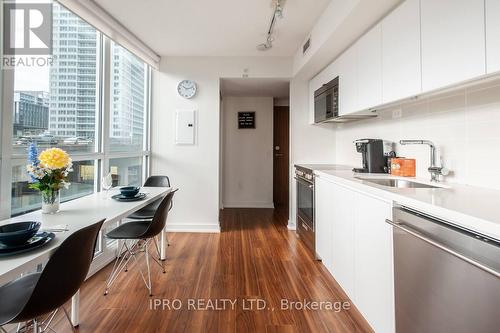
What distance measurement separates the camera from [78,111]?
87.4 inches

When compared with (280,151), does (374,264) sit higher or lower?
lower

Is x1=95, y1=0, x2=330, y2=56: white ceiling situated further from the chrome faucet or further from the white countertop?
the white countertop

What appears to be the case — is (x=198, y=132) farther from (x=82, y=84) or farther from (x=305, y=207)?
(x=305, y=207)

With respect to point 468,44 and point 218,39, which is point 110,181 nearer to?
point 218,39

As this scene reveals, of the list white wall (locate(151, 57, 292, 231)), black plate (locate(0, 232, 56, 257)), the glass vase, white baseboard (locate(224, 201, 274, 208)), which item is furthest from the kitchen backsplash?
white baseboard (locate(224, 201, 274, 208))

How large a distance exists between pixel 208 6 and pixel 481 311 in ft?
9.28

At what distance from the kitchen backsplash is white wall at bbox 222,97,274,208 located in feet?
9.81

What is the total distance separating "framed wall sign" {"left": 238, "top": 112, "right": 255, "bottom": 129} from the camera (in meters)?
5.00

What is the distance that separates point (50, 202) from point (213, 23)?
2309 millimetres

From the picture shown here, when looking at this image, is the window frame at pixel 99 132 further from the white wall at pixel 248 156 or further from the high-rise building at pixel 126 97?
the white wall at pixel 248 156

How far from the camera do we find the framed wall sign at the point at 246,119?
16.4ft

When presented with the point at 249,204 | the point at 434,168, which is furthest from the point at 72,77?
the point at 249,204

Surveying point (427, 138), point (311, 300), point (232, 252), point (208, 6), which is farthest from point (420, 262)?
point (208, 6)

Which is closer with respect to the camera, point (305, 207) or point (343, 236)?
point (343, 236)
